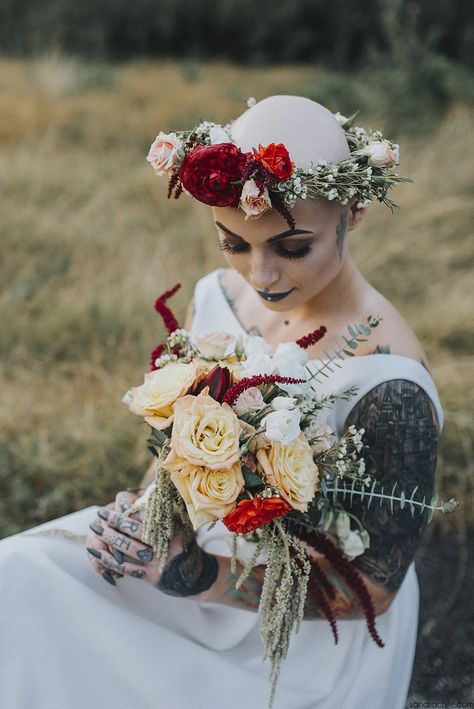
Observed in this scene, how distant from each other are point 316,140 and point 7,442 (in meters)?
2.48

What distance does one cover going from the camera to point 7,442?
3596 mm

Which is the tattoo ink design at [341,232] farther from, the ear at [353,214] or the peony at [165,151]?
the peony at [165,151]

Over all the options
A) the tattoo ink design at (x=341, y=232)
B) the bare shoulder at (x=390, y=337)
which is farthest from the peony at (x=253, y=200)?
the bare shoulder at (x=390, y=337)

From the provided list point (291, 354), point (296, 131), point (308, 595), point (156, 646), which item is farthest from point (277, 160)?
point (156, 646)

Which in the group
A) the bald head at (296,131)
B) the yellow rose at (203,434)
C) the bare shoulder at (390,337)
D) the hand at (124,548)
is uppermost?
the bald head at (296,131)

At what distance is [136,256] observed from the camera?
5.39 meters

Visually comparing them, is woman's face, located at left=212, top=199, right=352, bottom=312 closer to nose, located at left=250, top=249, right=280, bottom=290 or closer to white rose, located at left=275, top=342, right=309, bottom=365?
nose, located at left=250, top=249, right=280, bottom=290

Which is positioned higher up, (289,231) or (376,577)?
(289,231)

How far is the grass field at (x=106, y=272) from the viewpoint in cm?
359

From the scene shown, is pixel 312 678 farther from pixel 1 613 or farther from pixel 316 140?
pixel 316 140

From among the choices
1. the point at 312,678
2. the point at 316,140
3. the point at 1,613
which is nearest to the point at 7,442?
the point at 1,613

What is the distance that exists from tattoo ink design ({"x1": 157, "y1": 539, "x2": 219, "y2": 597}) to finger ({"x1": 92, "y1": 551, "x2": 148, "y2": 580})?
0.16 feet

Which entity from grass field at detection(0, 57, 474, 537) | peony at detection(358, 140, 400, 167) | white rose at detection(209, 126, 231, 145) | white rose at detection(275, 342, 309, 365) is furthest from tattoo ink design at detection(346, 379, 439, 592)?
grass field at detection(0, 57, 474, 537)

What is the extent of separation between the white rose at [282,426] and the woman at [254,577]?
0.38 meters
